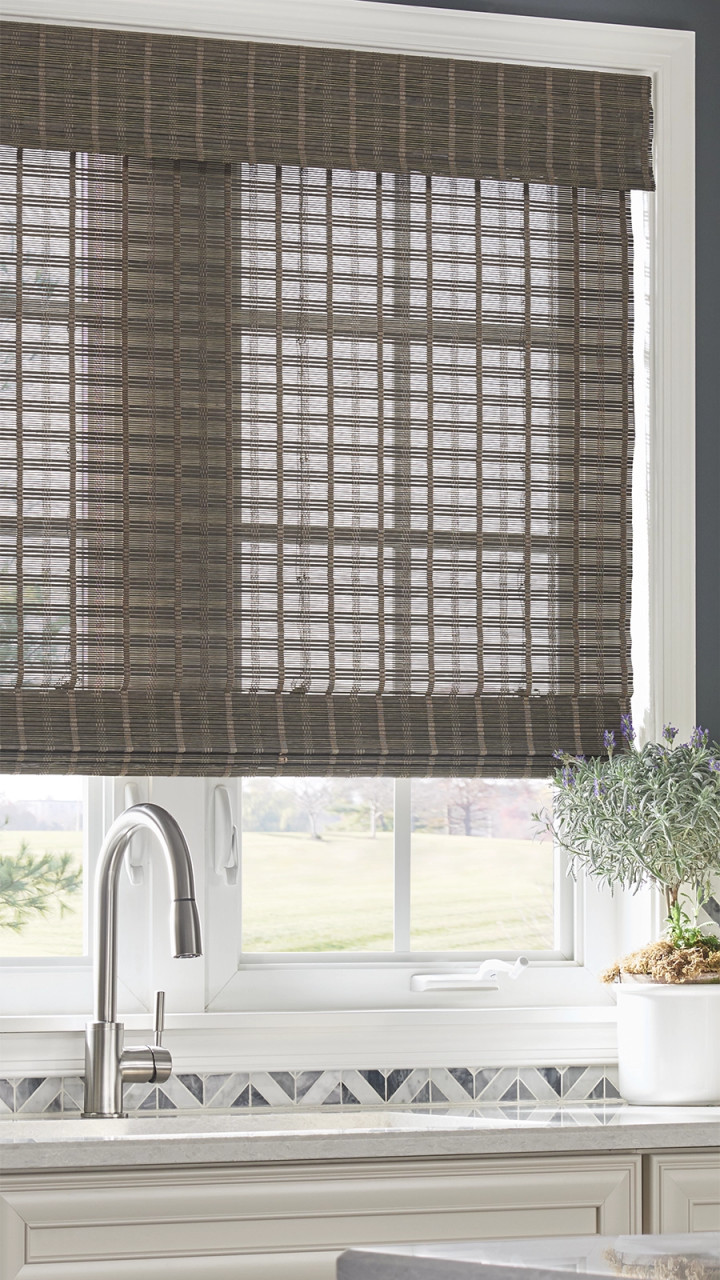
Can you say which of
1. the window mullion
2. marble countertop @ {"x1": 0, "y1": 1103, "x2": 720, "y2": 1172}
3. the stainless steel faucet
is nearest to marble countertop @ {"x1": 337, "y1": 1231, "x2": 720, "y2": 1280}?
marble countertop @ {"x1": 0, "y1": 1103, "x2": 720, "y2": 1172}

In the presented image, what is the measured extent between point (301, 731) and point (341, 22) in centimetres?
121

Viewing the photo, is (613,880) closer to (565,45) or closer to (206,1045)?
(206,1045)

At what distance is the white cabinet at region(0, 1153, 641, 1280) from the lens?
1.60 meters

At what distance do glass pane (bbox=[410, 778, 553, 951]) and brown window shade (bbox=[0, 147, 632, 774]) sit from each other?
150mm

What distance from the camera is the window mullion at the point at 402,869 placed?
2.28m

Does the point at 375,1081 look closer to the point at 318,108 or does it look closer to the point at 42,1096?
the point at 42,1096

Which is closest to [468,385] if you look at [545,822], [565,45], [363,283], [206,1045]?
[363,283]

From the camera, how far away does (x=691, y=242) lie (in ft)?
7.63

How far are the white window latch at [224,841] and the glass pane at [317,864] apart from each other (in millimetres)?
53

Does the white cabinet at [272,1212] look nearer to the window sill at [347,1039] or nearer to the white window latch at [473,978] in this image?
the window sill at [347,1039]

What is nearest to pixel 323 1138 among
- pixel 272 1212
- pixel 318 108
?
pixel 272 1212

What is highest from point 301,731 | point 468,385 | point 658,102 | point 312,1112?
point 658,102

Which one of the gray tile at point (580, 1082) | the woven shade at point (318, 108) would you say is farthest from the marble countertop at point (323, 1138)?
the woven shade at point (318, 108)

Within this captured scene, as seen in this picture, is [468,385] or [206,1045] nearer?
[206,1045]
